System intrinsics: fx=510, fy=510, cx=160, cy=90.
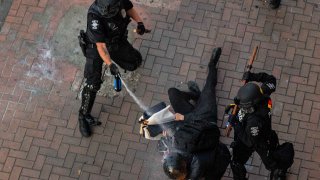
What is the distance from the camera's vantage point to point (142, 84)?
8484 mm

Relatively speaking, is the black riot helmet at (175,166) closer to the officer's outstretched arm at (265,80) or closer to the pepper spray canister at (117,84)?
the officer's outstretched arm at (265,80)

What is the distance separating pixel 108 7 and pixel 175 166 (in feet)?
8.55

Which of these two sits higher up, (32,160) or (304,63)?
(304,63)

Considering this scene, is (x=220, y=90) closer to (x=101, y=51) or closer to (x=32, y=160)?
(x=101, y=51)

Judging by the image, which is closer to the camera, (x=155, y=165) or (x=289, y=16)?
(x=155, y=165)

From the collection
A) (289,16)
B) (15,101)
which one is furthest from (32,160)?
(289,16)

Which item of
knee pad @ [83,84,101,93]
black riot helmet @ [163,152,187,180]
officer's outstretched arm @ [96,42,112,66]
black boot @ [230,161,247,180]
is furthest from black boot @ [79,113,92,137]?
black riot helmet @ [163,152,187,180]

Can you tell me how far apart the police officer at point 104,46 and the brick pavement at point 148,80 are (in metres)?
0.46

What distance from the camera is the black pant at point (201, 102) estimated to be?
702 centimetres

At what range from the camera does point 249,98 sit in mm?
6012

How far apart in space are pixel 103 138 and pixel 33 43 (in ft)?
7.42

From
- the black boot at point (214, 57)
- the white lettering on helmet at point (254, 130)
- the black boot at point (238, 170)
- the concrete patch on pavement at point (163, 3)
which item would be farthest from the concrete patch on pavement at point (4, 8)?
the white lettering on helmet at point (254, 130)

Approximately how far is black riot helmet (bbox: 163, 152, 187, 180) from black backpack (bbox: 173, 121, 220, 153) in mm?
228

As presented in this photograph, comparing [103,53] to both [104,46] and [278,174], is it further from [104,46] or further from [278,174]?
[278,174]
